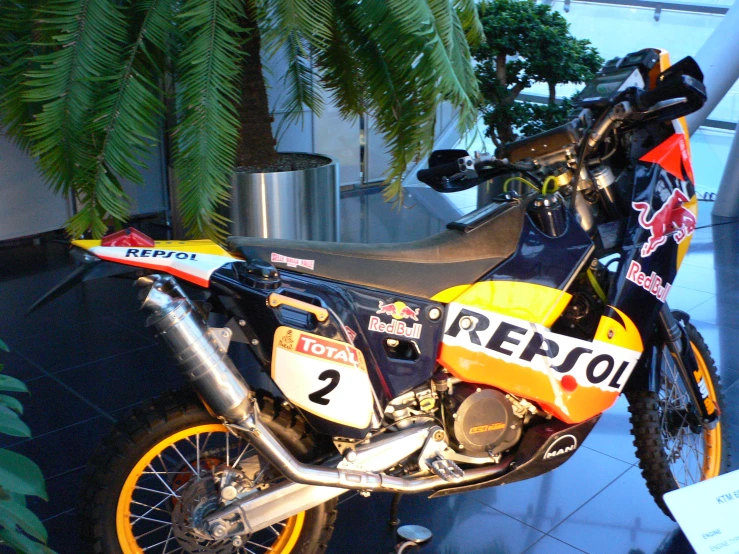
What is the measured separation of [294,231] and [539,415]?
8.70ft

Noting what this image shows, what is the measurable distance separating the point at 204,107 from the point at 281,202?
98 centimetres

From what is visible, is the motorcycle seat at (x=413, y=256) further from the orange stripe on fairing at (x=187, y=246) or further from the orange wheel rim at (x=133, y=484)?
the orange wheel rim at (x=133, y=484)

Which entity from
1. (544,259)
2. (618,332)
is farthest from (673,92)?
(618,332)

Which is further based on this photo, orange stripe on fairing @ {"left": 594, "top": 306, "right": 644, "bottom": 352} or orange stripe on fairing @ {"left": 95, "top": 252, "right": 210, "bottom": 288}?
orange stripe on fairing @ {"left": 594, "top": 306, "right": 644, "bottom": 352}

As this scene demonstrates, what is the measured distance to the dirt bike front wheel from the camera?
2.18 m

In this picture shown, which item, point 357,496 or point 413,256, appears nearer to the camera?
point 413,256

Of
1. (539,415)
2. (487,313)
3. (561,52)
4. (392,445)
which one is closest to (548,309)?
(487,313)

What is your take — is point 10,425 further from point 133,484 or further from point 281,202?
point 281,202

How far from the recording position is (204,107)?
3.45 meters

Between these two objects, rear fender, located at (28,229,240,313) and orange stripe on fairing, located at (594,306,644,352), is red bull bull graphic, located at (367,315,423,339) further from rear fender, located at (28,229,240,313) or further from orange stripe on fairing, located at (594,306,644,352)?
orange stripe on fairing, located at (594,306,644,352)

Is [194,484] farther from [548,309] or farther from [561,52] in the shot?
[561,52]

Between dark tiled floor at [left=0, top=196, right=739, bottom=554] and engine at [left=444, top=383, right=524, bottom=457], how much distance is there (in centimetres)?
45

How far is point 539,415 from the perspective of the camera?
80.7 inches

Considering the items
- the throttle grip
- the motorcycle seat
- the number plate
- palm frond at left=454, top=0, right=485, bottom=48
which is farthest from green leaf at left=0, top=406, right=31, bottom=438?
palm frond at left=454, top=0, right=485, bottom=48
